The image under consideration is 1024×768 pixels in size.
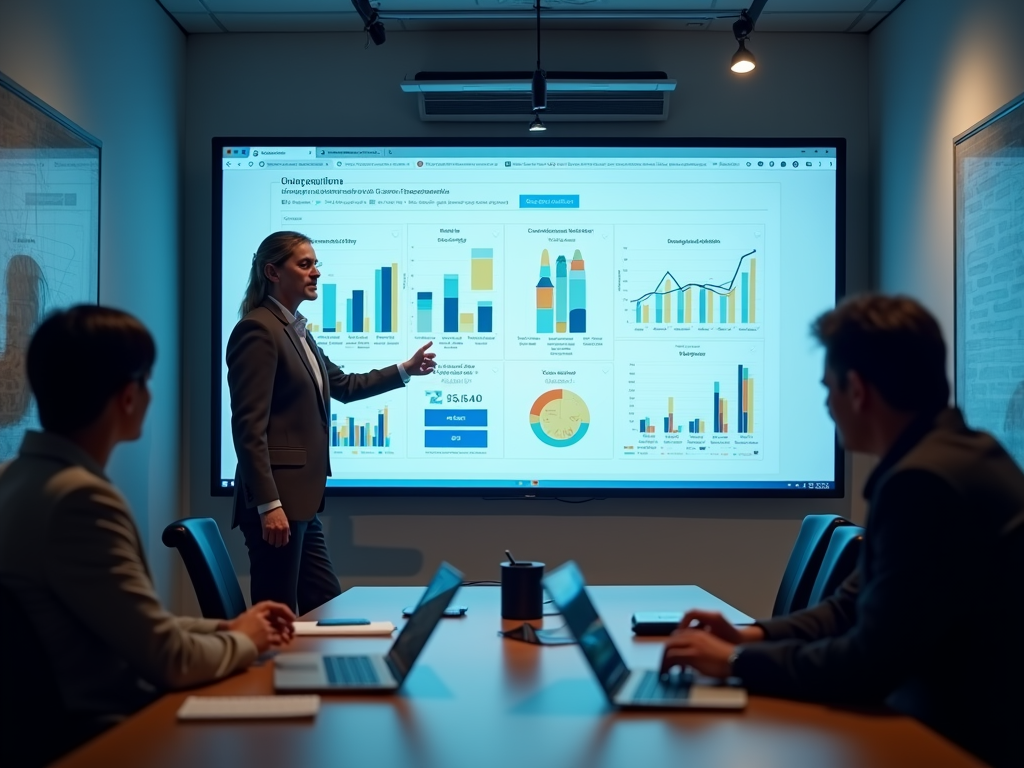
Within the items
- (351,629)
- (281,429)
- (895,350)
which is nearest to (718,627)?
(895,350)

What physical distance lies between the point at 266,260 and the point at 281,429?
0.60 m

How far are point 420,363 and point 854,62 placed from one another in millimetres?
2479

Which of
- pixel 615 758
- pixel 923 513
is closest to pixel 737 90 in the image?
pixel 923 513

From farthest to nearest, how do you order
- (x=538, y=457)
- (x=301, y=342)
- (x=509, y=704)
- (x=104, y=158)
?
(x=538, y=457) < (x=104, y=158) < (x=301, y=342) < (x=509, y=704)

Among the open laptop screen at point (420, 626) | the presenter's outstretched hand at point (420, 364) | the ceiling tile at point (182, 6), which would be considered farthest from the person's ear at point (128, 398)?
the ceiling tile at point (182, 6)

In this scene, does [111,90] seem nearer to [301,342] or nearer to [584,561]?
[301,342]

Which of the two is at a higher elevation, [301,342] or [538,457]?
[301,342]

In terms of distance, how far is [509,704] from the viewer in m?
1.56

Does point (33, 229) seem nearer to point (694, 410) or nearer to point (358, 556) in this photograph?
point (358, 556)

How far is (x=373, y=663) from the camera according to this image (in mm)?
1756

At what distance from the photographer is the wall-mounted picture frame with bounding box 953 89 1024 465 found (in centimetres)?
328

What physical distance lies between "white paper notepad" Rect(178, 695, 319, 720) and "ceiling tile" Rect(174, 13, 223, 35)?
3.74 meters

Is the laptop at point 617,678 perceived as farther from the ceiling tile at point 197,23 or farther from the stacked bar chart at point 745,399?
the ceiling tile at point 197,23

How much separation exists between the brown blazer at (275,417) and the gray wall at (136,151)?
78 cm
